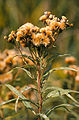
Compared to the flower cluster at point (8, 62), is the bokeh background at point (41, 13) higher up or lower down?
higher up

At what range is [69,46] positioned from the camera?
2.75 meters

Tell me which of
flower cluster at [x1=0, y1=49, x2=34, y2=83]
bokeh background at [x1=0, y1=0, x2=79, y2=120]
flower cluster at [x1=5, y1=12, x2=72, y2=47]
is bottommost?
flower cluster at [x1=0, y1=49, x2=34, y2=83]

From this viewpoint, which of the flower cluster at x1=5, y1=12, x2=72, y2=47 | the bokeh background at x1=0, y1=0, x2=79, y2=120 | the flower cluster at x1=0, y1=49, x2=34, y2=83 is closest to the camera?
the flower cluster at x1=5, y1=12, x2=72, y2=47

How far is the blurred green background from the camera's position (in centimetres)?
246

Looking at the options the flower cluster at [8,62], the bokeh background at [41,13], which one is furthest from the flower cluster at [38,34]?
the bokeh background at [41,13]

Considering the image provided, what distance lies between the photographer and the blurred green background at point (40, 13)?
2.46m

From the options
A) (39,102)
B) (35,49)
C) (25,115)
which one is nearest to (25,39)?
(35,49)

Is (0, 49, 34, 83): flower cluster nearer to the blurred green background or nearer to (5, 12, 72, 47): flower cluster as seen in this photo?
(5, 12, 72, 47): flower cluster

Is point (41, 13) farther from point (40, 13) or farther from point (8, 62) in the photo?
point (8, 62)

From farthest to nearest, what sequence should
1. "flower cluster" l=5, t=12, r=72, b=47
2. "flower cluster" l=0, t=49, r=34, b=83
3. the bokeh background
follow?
the bokeh background, "flower cluster" l=0, t=49, r=34, b=83, "flower cluster" l=5, t=12, r=72, b=47

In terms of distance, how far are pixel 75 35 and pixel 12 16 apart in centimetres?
92

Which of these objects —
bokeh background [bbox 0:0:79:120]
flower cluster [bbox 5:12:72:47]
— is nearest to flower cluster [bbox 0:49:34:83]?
flower cluster [bbox 5:12:72:47]

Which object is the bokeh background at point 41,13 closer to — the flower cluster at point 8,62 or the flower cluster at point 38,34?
the flower cluster at point 8,62

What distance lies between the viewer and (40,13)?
Answer: 2.46 meters
